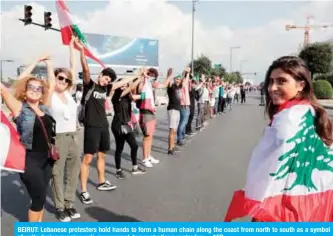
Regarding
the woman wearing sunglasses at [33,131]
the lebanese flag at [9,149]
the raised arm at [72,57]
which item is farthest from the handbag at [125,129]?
the lebanese flag at [9,149]

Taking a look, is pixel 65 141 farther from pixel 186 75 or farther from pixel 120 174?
pixel 186 75

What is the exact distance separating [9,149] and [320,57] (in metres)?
41.3

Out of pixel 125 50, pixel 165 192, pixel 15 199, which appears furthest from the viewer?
pixel 125 50

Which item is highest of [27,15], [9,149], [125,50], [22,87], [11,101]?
[125,50]

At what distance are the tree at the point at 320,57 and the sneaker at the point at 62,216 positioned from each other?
39122 millimetres

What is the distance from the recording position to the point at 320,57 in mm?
39969

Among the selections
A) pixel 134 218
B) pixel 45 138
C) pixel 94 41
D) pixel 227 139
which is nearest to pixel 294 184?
pixel 45 138

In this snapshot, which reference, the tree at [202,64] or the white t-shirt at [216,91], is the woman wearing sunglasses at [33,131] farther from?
the tree at [202,64]

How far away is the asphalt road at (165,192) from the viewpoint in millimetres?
4270

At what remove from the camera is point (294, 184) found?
1.88 m

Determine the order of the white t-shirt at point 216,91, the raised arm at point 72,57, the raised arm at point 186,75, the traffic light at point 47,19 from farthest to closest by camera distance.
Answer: the white t-shirt at point 216,91 → the traffic light at point 47,19 → the raised arm at point 186,75 → the raised arm at point 72,57

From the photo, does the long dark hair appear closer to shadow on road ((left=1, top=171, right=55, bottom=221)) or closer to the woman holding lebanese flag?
the woman holding lebanese flag

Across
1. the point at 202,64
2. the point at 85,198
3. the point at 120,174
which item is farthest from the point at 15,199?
the point at 202,64

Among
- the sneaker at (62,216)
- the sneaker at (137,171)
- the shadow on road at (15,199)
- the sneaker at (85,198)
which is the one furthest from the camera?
the sneaker at (137,171)
